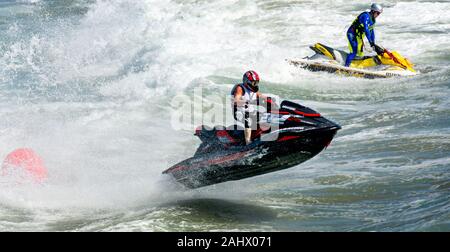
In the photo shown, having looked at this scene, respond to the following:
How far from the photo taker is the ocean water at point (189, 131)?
9.17m

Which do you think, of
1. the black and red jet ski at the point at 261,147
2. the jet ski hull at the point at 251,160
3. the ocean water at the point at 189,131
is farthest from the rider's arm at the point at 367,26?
the jet ski hull at the point at 251,160

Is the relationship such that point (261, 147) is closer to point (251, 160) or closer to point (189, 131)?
point (251, 160)

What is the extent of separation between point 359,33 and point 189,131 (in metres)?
5.09

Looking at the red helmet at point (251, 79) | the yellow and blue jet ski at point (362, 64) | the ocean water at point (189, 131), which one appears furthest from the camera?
the yellow and blue jet ski at point (362, 64)

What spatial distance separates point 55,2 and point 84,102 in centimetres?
1651

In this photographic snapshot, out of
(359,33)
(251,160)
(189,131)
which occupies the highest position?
(359,33)

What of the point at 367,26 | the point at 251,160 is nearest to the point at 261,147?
the point at 251,160

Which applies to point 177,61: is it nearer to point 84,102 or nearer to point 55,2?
point 84,102

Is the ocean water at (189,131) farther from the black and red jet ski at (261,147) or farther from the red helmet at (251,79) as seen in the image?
A: the red helmet at (251,79)

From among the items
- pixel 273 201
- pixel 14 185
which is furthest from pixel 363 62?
pixel 14 185

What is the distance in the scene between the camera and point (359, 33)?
16.6 m

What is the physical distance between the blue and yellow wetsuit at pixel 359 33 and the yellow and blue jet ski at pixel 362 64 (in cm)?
16

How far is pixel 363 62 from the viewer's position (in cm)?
1712

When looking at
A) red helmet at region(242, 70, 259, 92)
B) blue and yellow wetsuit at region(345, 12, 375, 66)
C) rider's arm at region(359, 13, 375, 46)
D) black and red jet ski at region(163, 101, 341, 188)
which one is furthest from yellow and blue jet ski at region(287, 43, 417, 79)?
red helmet at region(242, 70, 259, 92)
